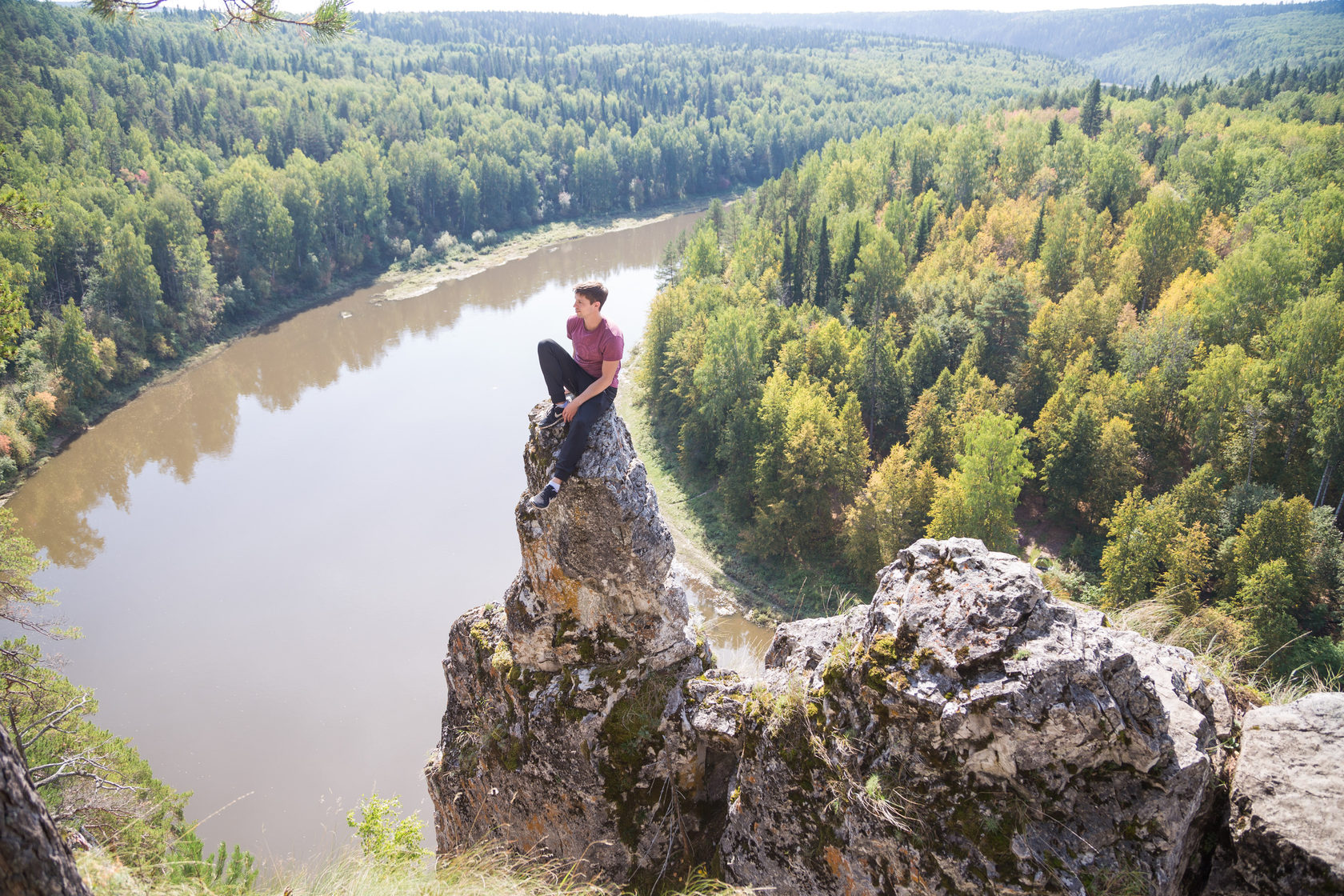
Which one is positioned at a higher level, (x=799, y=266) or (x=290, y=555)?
(x=799, y=266)

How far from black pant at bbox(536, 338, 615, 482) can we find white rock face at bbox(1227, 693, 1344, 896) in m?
6.41

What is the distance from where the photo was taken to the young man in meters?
8.23

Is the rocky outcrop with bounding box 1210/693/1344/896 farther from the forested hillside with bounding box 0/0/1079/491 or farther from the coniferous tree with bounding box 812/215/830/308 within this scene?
the coniferous tree with bounding box 812/215/830/308

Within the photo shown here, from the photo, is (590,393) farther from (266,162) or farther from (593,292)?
(266,162)

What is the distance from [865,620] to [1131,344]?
120ft

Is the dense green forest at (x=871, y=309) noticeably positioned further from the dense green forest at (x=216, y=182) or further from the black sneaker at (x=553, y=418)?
the black sneaker at (x=553, y=418)

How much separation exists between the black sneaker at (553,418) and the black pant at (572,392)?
119mm

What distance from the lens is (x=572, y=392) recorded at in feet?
29.2

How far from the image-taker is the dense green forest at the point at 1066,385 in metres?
26.4

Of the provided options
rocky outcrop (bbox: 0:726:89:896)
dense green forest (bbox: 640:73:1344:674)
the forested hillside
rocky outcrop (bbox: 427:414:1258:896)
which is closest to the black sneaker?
rocky outcrop (bbox: 427:414:1258:896)

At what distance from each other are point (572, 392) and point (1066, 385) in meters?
31.9

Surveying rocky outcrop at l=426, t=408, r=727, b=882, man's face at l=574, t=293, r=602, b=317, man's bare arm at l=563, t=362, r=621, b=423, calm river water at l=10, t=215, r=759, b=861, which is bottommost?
calm river water at l=10, t=215, r=759, b=861

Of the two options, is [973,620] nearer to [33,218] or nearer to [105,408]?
[33,218]

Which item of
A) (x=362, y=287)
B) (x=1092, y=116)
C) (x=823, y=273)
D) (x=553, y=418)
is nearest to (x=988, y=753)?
(x=553, y=418)
